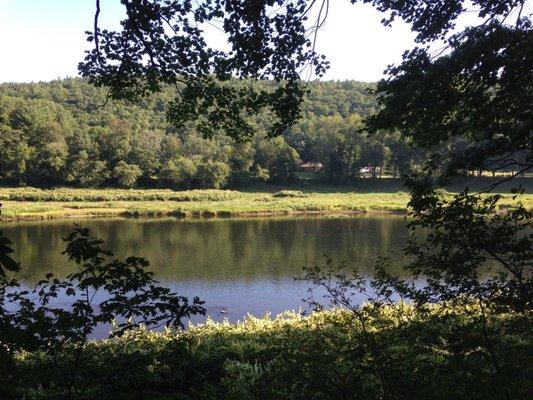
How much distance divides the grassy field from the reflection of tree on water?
4.30m

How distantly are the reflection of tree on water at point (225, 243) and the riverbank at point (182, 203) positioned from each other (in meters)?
4.20

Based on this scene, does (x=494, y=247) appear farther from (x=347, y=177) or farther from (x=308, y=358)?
(x=347, y=177)

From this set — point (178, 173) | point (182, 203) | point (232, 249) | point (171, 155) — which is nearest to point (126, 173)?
point (178, 173)

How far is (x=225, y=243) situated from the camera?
27188 millimetres

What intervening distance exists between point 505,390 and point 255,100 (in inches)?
145

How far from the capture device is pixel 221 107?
529 centimetres

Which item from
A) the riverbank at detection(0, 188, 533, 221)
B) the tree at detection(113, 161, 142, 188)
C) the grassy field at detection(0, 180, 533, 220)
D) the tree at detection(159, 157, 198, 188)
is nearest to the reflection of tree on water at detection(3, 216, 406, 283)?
the riverbank at detection(0, 188, 533, 221)

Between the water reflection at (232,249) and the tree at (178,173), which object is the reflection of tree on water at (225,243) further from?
the tree at (178,173)

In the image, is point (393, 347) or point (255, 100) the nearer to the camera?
point (255, 100)

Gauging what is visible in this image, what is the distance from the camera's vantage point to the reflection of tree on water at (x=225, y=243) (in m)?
19.8

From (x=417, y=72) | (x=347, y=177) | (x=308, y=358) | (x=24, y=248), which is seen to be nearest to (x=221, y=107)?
(x=417, y=72)

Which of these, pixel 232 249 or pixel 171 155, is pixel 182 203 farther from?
pixel 232 249

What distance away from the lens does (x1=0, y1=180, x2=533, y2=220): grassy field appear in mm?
42469

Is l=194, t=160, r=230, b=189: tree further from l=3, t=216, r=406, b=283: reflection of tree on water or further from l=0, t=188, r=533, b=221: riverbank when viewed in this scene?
l=3, t=216, r=406, b=283: reflection of tree on water
